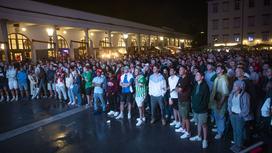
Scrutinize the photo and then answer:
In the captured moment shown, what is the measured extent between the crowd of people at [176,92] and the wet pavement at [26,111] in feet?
2.45

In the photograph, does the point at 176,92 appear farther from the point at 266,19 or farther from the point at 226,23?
the point at 266,19

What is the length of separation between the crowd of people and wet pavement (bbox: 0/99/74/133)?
75cm

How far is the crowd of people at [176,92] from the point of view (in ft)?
18.7

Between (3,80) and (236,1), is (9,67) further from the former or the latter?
(236,1)

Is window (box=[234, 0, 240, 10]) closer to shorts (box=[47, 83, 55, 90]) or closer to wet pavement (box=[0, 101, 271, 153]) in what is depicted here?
shorts (box=[47, 83, 55, 90])

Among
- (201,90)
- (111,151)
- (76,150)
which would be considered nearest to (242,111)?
(201,90)

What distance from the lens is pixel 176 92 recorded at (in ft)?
23.4

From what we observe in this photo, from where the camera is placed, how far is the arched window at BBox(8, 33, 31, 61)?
19.6 metres

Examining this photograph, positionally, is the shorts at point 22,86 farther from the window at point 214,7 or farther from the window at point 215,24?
the window at point 214,7

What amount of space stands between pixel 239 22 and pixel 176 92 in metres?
47.5

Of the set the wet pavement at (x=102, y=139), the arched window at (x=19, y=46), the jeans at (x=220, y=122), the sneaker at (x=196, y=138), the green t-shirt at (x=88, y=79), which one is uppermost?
the arched window at (x=19, y=46)

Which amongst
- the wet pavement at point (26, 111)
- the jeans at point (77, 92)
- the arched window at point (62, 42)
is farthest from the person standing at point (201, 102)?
the arched window at point (62, 42)

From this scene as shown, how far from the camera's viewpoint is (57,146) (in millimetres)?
6293

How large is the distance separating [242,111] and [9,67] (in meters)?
12.1
